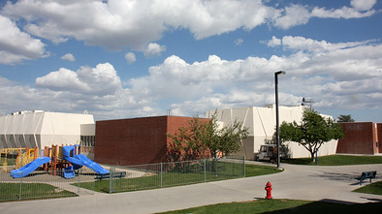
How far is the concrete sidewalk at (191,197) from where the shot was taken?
41.9 ft

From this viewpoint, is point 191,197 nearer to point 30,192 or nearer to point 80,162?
point 30,192

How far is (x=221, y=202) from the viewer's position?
44.2 ft

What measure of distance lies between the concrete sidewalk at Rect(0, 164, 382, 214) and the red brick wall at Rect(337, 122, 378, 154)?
92.9ft

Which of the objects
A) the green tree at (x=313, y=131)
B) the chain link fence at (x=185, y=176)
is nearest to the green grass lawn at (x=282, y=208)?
the chain link fence at (x=185, y=176)

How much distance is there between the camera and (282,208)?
36.9ft

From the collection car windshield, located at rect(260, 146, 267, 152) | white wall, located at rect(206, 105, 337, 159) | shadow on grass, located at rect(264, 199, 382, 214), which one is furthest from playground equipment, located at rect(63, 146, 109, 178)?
car windshield, located at rect(260, 146, 267, 152)

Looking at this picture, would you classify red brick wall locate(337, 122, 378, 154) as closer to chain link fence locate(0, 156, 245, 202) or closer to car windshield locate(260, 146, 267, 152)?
car windshield locate(260, 146, 267, 152)

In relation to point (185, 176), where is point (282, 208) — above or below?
above

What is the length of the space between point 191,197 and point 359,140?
3800 centimetres

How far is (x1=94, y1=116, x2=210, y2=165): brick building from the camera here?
25.7 m

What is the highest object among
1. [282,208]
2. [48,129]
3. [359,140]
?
[48,129]

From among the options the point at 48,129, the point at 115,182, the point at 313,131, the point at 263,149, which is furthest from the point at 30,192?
the point at 48,129

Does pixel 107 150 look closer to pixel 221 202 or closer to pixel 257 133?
pixel 257 133

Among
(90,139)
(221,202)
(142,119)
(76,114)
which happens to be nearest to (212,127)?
(142,119)
